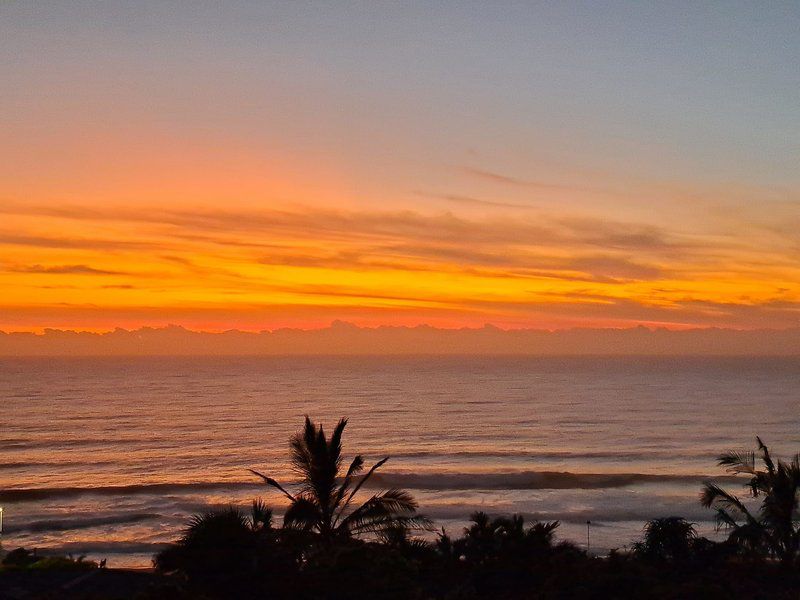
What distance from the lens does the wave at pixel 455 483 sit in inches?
1986

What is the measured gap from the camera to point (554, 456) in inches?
2603

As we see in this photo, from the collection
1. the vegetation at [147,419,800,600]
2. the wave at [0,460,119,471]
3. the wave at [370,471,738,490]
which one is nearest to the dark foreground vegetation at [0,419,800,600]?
the vegetation at [147,419,800,600]

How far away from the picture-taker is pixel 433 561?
62.5ft

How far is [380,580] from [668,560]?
8107 mm

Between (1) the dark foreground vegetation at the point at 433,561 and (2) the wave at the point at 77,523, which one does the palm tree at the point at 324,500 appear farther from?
(2) the wave at the point at 77,523

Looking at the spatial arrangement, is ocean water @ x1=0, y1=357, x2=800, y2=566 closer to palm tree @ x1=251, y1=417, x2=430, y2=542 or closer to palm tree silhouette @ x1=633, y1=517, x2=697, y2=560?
palm tree silhouette @ x1=633, y1=517, x2=697, y2=560

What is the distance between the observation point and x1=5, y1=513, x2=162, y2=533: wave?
40.7 meters

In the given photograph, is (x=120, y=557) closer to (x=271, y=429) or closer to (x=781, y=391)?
(x=271, y=429)

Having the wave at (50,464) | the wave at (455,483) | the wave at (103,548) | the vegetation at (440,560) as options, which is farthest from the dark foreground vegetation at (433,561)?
the wave at (50,464)

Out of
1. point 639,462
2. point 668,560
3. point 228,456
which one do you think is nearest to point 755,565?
point 668,560

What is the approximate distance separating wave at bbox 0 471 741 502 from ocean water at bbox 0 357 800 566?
0.15m

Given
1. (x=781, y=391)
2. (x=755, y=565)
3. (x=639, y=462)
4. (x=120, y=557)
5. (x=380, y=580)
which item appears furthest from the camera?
(x=781, y=391)

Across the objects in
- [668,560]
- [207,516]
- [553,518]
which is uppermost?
[207,516]

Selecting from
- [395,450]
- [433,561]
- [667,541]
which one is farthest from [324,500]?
[395,450]
